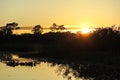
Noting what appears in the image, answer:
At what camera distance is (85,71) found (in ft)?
89.7

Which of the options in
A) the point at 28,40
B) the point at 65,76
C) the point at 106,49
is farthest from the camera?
the point at 28,40

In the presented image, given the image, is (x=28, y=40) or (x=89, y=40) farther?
(x=28, y=40)

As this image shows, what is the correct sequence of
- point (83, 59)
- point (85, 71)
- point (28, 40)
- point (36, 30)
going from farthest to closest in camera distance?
1. point (36, 30)
2. point (28, 40)
3. point (83, 59)
4. point (85, 71)

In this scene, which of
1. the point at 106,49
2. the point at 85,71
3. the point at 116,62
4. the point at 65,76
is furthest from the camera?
the point at 106,49

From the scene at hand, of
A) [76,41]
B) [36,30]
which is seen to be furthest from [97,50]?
[36,30]

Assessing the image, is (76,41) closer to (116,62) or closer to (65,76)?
(116,62)

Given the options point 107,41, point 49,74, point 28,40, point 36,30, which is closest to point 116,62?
point 49,74

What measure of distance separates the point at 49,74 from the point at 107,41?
18651 mm

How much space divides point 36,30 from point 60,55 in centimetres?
6148

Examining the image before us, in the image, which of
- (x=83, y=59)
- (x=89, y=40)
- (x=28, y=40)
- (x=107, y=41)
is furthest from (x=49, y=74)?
(x=28, y=40)

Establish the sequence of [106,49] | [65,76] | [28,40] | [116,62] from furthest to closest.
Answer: [28,40] → [106,49] → [116,62] → [65,76]

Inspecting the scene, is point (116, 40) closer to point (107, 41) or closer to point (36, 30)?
point (107, 41)

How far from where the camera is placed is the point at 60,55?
4278 cm

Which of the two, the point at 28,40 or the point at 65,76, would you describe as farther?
the point at 28,40
